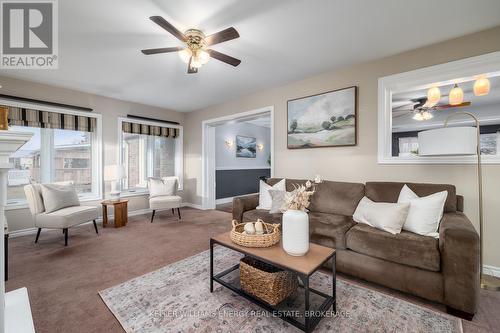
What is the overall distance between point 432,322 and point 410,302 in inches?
8.3

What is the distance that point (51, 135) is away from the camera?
3.75 meters

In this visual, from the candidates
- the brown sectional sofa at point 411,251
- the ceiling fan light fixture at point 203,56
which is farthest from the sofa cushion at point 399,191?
the ceiling fan light fixture at point 203,56

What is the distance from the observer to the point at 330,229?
2.16 m

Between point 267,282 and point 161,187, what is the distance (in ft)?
11.3

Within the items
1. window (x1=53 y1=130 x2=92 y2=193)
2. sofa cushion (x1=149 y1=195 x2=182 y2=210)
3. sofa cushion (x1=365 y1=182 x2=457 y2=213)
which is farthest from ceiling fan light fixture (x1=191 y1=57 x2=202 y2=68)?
window (x1=53 y1=130 x2=92 y2=193)

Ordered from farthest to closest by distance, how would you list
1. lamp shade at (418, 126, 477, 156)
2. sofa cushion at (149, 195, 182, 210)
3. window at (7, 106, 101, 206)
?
sofa cushion at (149, 195, 182, 210), window at (7, 106, 101, 206), lamp shade at (418, 126, 477, 156)

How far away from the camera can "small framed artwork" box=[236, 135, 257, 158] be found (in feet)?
21.1

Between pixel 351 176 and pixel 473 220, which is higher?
pixel 351 176

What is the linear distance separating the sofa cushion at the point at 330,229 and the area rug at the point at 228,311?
35 centimetres

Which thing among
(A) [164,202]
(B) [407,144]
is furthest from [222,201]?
(B) [407,144]

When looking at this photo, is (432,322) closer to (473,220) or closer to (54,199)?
(473,220)

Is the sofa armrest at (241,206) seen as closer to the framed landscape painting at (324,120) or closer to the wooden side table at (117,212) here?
the framed landscape painting at (324,120)

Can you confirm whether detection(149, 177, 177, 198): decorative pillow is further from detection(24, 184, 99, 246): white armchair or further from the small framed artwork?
the small framed artwork

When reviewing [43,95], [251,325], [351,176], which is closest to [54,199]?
[43,95]
